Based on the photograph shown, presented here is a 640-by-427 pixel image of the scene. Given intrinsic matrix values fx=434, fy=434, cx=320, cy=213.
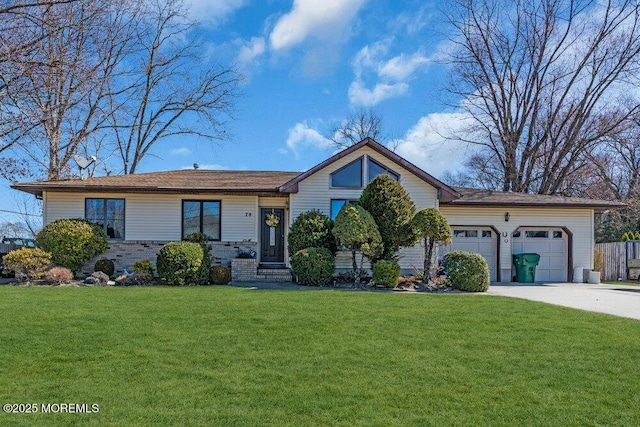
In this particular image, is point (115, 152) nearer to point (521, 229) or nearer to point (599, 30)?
point (521, 229)

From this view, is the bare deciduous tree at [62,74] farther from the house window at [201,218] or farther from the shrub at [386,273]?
the shrub at [386,273]

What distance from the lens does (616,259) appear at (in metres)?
19.4

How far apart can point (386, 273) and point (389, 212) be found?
6.95ft

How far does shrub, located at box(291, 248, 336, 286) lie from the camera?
1344cm

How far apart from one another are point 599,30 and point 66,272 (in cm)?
2836

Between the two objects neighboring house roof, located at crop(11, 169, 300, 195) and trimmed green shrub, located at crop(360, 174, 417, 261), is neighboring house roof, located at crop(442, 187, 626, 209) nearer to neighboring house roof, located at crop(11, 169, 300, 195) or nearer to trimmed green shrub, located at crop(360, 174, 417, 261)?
trimmed green shrub, located at crop(360, 174, 417, 261)

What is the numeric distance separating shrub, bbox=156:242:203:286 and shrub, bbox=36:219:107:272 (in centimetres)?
298

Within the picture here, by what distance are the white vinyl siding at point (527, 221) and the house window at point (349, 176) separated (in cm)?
368

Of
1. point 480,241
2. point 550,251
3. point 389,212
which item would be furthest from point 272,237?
point 550,251

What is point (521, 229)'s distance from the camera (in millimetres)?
17391

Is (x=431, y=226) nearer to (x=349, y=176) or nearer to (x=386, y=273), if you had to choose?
(x=386, y=273)

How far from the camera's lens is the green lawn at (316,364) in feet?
13.0

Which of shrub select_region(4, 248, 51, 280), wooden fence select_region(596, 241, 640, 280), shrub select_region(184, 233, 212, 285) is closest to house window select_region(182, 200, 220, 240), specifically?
shrub select_region(184, 233, 212, 285)

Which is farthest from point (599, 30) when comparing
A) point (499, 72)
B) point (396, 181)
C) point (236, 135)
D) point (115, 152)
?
point (115, 152)
